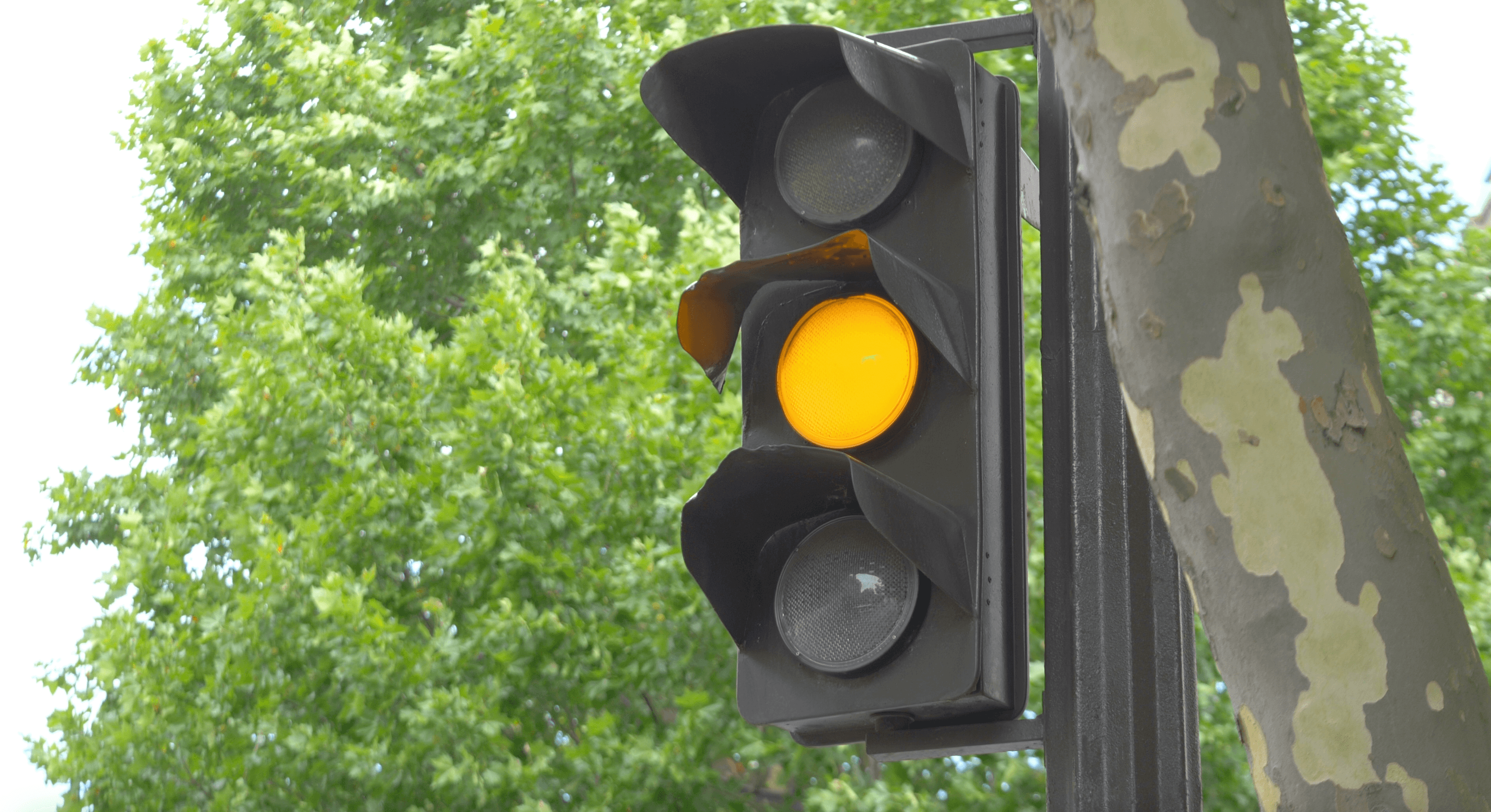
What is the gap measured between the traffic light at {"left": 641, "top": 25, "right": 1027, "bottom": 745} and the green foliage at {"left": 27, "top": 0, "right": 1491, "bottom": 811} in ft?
15.5

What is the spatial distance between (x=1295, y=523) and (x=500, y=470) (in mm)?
6280

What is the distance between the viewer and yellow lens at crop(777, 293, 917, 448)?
1.84 m

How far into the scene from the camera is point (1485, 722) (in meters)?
1.18

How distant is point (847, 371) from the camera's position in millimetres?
1899

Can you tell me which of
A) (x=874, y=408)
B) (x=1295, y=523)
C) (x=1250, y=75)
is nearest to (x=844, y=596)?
(x=874, y=408)

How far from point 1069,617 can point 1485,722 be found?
0.62m

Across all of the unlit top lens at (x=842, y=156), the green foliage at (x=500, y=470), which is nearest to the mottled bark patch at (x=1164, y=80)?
the unlit top lens at (x=842, y=156)

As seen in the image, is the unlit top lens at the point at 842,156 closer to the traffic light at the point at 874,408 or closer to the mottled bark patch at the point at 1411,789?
the traffic light at the point at 874,408

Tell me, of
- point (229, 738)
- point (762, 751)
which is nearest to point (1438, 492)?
point (762, 751)

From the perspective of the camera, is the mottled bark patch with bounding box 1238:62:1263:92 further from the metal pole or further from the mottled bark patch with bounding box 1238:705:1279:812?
the mottled bark patch with bounding box 1238:705:1279:812

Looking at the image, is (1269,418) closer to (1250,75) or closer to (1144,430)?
(1144,430)

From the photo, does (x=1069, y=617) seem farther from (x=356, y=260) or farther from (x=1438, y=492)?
(x=356, y=260)

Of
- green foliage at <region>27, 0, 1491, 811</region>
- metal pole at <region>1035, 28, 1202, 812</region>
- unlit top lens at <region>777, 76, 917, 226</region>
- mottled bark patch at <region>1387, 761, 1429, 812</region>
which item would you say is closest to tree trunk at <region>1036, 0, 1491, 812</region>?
mottled bark patch at <region>1387, 761, 1429, 812</region>

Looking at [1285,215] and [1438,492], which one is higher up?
[1438,492]
